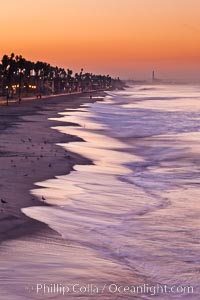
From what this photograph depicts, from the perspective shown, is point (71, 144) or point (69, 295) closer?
point (69, 295)

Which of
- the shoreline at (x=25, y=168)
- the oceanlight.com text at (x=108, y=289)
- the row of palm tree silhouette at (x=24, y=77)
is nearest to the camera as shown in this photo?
the oceanlight.com text at (x=108, y=289)

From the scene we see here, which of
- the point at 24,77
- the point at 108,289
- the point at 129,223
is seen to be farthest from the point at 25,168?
the point at 24,77

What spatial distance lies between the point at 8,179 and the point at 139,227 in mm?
5911

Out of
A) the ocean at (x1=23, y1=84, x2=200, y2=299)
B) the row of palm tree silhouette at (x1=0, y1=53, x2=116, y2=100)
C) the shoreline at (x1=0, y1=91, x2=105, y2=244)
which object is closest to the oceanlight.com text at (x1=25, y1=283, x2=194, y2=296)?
the ocean at (x1=23, y1=84, x2=200, y2=299)

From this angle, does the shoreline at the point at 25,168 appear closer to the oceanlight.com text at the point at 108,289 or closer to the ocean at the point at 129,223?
the ocean at the point at 129,223

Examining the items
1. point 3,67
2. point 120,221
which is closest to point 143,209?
point 120,221

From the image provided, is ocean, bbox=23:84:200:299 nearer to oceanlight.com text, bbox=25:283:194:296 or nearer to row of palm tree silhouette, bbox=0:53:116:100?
oceanlight.com text, bbox=25:283:194:296

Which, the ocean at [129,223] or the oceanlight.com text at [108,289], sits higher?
the oceanlight.com text at [108,289]

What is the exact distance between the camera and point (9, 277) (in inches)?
332

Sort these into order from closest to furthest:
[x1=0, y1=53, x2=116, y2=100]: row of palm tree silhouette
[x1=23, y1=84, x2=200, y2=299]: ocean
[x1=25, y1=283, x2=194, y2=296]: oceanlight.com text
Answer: [x1=25, y1=283, x2=194, y2=296]: oceanlight.com text, [x1=23, y1=84, x2=200, y2=299]: ocean, [x1=0, y1=53, x2=116, y2=100]: row of palm tree silhouette

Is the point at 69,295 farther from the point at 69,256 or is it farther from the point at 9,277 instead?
the point at 69,256

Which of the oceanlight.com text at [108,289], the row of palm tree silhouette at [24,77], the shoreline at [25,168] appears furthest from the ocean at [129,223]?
the row of palm tree silhouette at [24,77]

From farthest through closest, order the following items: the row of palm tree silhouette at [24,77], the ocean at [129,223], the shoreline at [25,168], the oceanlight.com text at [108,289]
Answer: the row of palm tree silhouette at [24,77] < the shoreline at [25,168] < the ocean at [129,223] < the oceanlight.com text at [108,289]

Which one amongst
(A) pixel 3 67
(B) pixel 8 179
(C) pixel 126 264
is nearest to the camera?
(C) pixel 126 264
